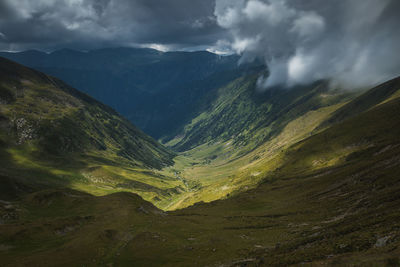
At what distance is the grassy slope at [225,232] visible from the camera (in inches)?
1971

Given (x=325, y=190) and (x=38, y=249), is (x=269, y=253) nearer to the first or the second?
(x=38, y=249)

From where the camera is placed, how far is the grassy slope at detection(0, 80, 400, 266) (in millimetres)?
50062

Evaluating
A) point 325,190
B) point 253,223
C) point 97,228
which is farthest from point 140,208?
point 325,190

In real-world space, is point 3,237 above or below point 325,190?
above

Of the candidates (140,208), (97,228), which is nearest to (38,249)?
(97,228)

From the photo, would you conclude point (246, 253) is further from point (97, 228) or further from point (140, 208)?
point (140, 208)

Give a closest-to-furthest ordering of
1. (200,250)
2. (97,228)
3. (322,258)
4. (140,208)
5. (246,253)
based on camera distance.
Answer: (322,258) < (246,253) < (200,250) < (97,228) < (140,208)

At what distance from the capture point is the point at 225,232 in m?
96.1

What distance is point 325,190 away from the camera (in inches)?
5595

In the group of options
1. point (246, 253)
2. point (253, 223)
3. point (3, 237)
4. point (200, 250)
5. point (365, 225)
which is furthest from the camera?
point (253, 223)

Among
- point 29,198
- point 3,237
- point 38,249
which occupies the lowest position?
point 38,249

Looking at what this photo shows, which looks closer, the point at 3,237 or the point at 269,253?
the point at 269,253

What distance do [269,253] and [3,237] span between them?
74249mm

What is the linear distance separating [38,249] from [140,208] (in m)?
54.2
